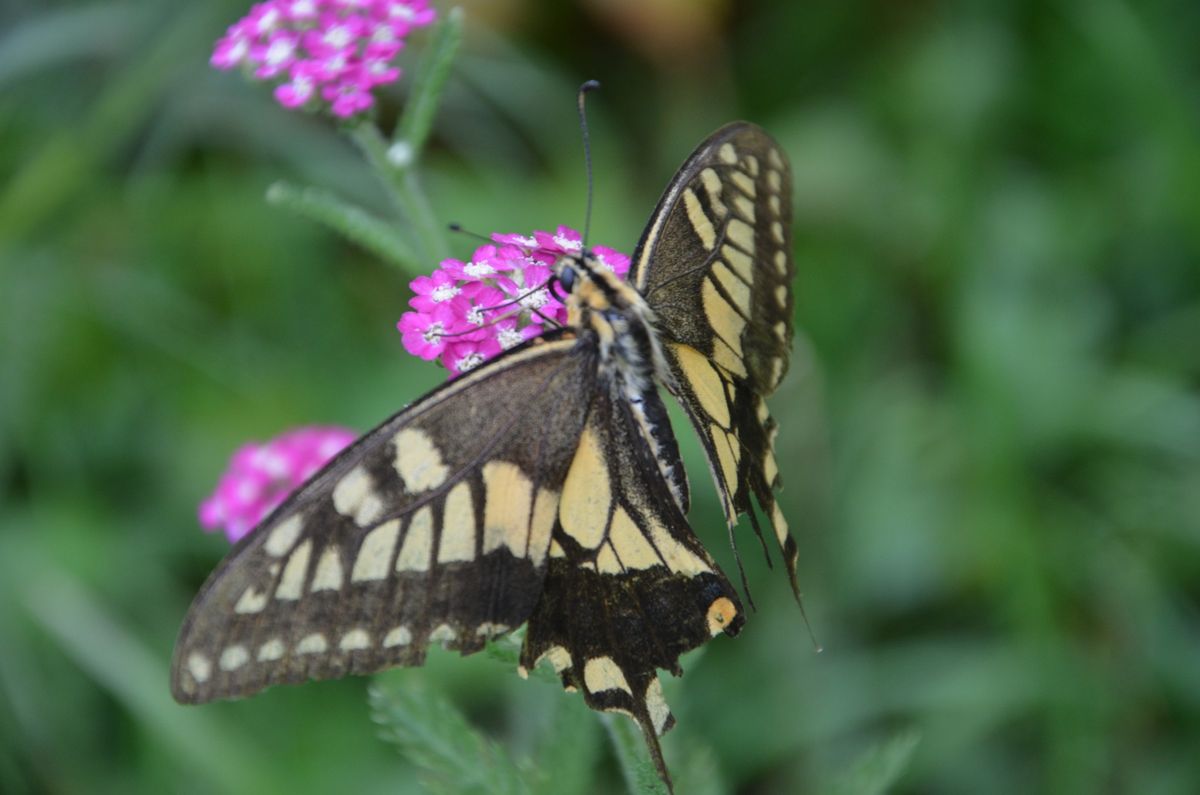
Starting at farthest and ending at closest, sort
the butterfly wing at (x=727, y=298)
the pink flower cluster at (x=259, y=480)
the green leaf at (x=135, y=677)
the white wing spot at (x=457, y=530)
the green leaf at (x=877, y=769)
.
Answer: the green leaf at (x=135, y=677), the pink flower cluster at (x=259, y=480), the butterfly wing at (x=727, y=298), the green leaf at (x=877, y=769), the white wing spot at (x=457, y=530)

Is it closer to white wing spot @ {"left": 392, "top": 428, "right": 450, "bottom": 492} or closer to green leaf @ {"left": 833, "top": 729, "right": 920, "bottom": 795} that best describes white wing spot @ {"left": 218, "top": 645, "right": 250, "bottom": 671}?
white wing spot @ {"left": 392, "top": 428, "right": 450, "bottom": 492}

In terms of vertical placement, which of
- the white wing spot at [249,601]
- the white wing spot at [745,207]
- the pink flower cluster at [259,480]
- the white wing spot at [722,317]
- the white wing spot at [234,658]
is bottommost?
the pink flower cluster at [259,480]

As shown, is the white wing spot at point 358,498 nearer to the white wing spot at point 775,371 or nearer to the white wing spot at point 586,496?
the white wing spot at point 586,496

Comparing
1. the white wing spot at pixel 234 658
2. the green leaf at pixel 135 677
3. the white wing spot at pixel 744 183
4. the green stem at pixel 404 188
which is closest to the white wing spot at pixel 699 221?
the white wing spot at pixel 744 183

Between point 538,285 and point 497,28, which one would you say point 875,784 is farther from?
point 497,28

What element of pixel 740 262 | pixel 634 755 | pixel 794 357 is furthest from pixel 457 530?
pixel 794 357

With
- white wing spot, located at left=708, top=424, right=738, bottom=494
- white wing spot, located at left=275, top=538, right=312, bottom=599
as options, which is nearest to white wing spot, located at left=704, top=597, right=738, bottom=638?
white wing spot, located at left=708, top=424, right=738, bottom=494

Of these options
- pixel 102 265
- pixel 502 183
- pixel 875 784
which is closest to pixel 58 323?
pixel 102 265
